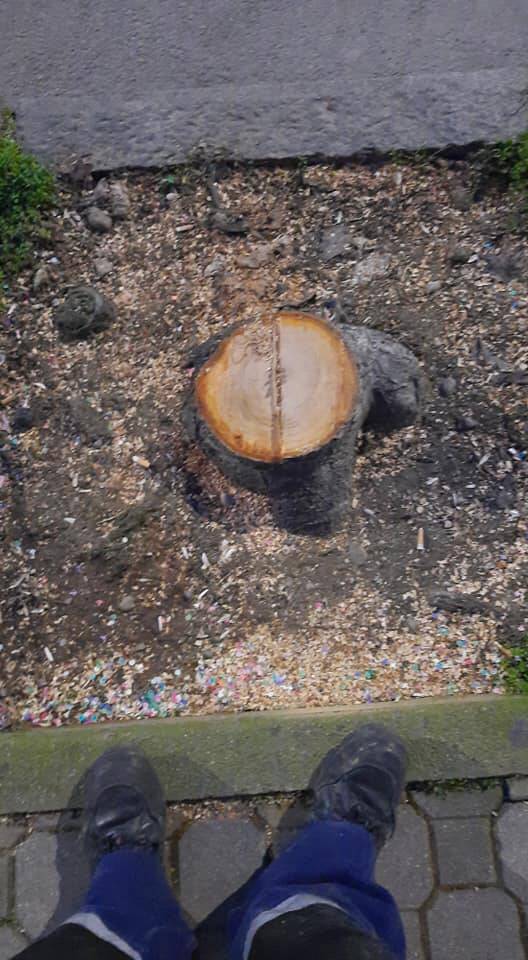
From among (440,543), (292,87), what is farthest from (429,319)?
(292,87)

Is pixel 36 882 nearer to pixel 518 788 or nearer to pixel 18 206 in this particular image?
pixel 518 788

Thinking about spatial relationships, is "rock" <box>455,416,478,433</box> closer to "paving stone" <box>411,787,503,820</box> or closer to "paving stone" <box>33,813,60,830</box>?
"paving stone" <box>411,787,503,820</box>

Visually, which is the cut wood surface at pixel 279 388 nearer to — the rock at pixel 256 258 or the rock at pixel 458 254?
the rock at pixel 256 258

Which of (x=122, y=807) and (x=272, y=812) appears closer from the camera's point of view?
(x=122, y=807)

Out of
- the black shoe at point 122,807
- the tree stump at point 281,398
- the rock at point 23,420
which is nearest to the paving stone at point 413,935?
Answer: the black shoe at point 122,807

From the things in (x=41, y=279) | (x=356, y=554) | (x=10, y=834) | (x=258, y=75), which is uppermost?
(x=258, y=75)

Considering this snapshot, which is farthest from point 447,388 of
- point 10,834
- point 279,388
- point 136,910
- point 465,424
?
point 10,834

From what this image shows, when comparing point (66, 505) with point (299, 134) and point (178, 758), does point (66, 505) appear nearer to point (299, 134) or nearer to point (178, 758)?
point (178, 758)

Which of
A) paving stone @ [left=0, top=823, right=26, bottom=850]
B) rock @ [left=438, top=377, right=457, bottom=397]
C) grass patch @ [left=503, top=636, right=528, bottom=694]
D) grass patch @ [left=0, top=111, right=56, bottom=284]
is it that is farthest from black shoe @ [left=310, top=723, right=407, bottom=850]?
grass patch @ [left=0, top=111, right=56, bottom=284]
